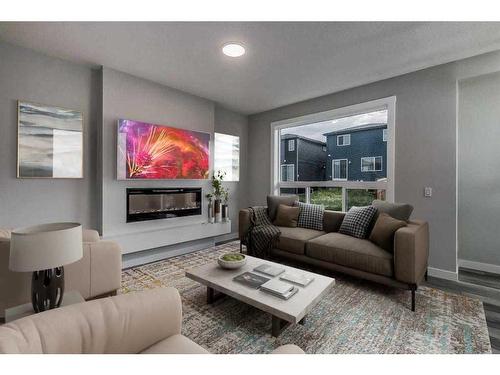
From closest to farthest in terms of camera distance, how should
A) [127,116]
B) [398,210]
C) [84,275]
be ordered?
[84,275] < [398,210] < [127,116]

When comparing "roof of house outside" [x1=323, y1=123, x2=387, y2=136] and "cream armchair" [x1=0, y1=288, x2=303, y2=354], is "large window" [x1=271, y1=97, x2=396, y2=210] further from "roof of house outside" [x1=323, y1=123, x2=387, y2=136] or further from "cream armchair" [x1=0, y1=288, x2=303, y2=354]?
"cream armchair" [x1=0, y1=288, x2=303, y2=354]

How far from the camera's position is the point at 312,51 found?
243cm

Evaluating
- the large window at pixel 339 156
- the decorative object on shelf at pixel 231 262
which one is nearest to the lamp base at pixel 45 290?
the decorative object on shelf at pixel 231 262

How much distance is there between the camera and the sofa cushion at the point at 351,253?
2.23 m

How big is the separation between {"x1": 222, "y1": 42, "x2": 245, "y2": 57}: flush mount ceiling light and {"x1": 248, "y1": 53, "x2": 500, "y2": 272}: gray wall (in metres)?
2.00

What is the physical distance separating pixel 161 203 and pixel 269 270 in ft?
6.85

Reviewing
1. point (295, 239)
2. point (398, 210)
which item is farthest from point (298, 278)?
point (398, 210)

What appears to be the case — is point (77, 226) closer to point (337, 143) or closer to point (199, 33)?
point (199, 33)

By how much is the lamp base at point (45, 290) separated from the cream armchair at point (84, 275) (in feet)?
1.50

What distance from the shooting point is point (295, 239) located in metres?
2.89

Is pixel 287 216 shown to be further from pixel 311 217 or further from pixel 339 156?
pixel 339 156

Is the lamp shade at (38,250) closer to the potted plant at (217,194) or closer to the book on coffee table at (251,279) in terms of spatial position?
the book on coffee table at (251,279)
